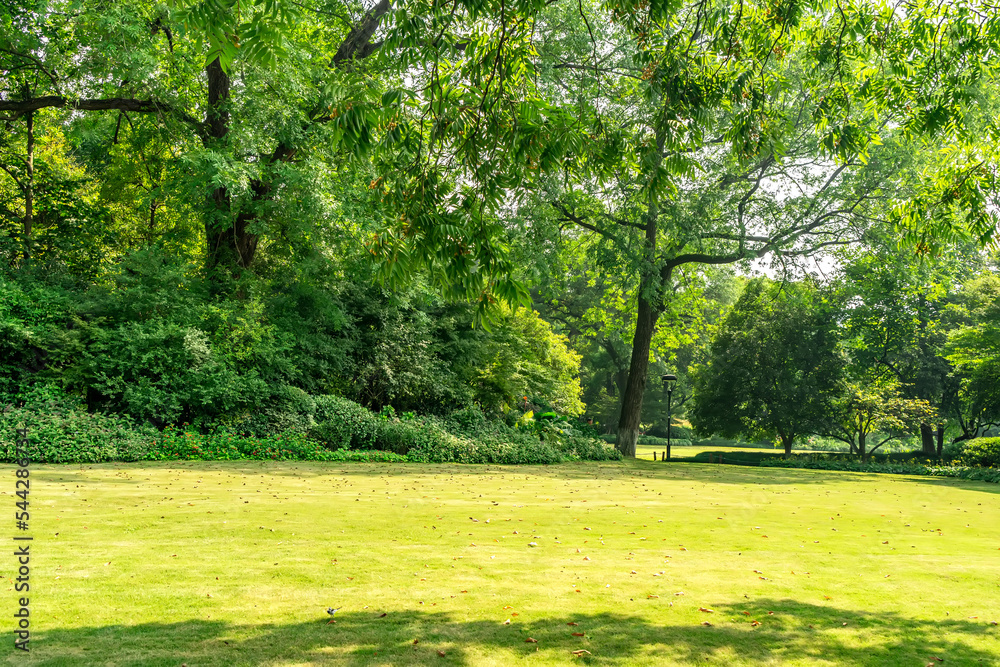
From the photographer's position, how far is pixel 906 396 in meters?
30.1

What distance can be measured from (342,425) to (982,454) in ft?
68.1

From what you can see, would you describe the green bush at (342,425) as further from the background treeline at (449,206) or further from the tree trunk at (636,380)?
the tree trunk at (636,380)

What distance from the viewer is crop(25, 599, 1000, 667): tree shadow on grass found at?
3654mm

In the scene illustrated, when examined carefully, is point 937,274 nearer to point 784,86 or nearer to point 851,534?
point 851,534

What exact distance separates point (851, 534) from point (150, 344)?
13577 mm

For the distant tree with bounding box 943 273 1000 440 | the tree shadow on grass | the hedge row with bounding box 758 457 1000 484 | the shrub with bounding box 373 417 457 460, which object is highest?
the distant tree with bounding box 943 273 1000 440

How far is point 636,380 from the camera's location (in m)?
22.3

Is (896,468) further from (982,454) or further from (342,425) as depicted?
(342,425)

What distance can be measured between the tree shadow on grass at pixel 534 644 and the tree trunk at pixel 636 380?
17.6 metres

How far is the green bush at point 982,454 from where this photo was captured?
2222 centimetres

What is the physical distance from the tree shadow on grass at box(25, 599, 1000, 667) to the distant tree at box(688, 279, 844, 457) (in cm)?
2351

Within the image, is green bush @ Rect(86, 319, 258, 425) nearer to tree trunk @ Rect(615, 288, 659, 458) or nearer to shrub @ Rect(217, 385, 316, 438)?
shrub @ Rect(217, 385, 316, 438)

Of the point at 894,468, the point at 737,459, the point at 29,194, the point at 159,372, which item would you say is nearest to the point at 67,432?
the point at 159,372

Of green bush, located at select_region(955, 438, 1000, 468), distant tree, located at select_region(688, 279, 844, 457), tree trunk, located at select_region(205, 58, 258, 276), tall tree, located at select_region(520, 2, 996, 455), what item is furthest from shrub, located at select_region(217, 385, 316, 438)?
green bush, located at select_region(955, 438, 1000, 468)
